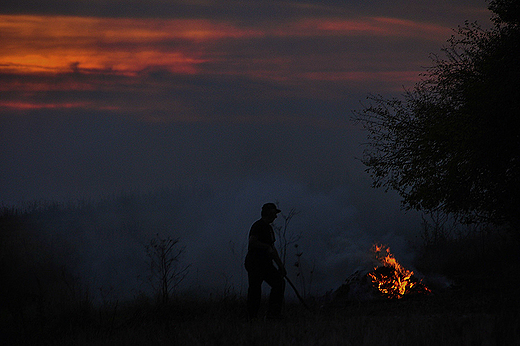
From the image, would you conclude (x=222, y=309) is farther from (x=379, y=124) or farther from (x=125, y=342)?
(x=379, y=124)

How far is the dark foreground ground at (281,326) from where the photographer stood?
6629 millimetres

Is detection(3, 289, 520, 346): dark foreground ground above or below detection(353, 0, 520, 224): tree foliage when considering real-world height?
below

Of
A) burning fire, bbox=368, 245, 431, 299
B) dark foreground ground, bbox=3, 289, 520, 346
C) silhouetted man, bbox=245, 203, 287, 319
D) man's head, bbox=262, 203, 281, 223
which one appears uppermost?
man's head, bbox=262, 203, 281, 223

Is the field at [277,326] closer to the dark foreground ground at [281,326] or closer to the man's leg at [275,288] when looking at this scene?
the dark foreground ground at [281,326]

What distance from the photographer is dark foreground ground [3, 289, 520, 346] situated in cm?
663

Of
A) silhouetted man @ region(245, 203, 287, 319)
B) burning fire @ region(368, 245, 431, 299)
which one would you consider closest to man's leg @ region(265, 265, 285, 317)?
silhouetted man @ region(245, 203, 287, 319)

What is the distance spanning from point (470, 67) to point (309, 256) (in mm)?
29448

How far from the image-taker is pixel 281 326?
7.77 m

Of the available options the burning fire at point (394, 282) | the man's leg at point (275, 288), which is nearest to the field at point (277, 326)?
the man's leg at point (275, 288)

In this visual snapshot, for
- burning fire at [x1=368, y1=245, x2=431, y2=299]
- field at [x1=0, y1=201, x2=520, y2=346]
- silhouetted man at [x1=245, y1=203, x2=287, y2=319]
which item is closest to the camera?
field at [x1=0, y1=201, x2=520, y2=346]

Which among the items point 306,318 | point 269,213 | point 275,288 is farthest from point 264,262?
point 306,318

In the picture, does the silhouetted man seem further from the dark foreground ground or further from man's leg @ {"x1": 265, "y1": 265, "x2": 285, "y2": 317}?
the dark foreground ground

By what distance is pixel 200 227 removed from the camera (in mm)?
50938

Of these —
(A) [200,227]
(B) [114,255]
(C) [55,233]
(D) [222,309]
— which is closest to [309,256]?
(A) [200,227]
